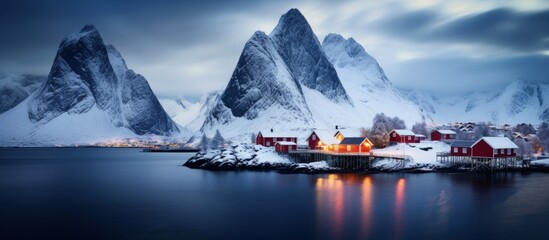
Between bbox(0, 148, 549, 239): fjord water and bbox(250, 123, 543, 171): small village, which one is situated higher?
bbox(250, 123, 543, 171): small village

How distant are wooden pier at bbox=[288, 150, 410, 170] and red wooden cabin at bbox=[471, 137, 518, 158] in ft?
40.3

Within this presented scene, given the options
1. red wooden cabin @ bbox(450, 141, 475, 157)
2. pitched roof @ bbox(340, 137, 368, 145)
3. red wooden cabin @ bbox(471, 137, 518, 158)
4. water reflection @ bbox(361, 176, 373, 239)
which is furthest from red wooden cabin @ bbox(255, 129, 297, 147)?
red wooden cabin @ bbox(471, 137, 518, 158)

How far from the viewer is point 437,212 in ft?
156

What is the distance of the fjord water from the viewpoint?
39.2m

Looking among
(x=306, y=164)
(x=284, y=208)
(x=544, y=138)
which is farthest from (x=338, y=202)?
(x=544, y=138)

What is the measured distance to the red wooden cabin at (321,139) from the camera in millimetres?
102625

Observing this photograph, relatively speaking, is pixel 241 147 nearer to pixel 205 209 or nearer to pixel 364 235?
pixel 205 209

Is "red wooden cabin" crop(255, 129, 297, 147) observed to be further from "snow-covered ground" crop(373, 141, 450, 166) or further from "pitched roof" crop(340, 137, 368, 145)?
"pitched roof" crop(340, 137, 368, 145)

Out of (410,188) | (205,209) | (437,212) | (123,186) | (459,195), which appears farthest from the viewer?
(123,186)

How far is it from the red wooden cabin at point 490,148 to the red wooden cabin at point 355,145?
19302mm

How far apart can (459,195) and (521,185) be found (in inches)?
629

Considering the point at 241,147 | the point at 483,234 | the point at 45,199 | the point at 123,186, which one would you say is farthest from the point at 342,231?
the point at 241,147

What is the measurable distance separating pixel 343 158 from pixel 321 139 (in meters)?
11.6

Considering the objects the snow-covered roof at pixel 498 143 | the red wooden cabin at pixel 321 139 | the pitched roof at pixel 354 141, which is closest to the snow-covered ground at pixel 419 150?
the pitched roof at pixel 354 141
